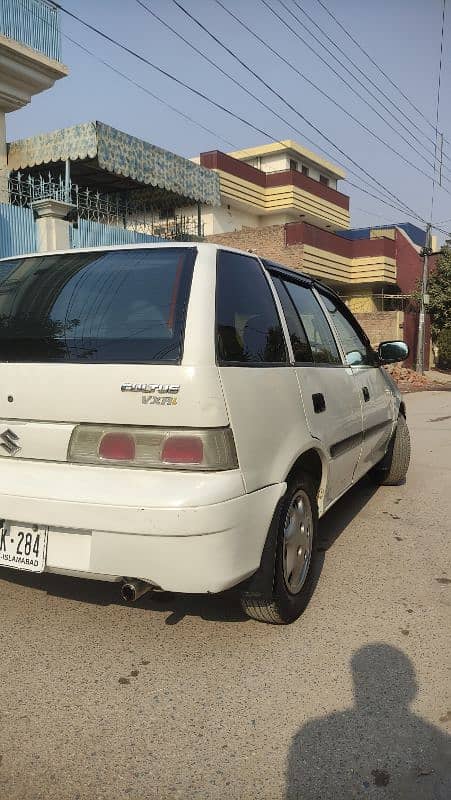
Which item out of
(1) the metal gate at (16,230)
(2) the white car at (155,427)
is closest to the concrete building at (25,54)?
(1) the metal gate at (16,230)

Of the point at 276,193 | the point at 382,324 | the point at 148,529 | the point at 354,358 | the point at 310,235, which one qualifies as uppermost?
the point at 276,193

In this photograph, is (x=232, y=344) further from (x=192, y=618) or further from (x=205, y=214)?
(x=205, y=214)

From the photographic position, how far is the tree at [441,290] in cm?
2898

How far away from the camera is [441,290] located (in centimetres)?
2914

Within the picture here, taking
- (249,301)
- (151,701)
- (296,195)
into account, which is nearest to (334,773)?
(151,701)

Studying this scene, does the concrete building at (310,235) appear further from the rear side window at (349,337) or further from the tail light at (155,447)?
the tail light at (155,447)

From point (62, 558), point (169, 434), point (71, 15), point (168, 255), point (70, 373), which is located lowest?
point (62, 558)

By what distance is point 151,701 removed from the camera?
228 cm

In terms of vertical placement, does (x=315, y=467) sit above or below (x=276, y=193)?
below

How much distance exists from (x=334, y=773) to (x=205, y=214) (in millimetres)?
25167

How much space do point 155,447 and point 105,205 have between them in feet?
47.4

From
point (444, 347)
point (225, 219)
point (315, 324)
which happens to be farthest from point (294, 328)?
point (444, 347)

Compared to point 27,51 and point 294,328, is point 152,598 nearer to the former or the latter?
point 294,328

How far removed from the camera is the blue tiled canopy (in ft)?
42.0
